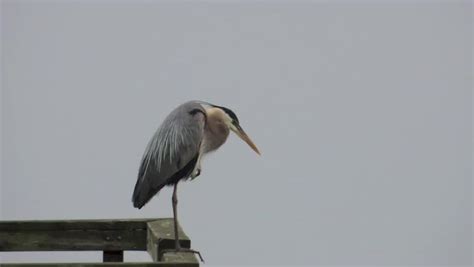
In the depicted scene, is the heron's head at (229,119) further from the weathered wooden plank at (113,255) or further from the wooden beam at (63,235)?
the weathered wooden plank at (113,255)

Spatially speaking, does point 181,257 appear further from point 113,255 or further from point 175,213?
point 113,255

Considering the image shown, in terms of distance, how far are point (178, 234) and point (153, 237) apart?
117 mm

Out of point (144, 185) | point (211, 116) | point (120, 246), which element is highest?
point (211, 116)

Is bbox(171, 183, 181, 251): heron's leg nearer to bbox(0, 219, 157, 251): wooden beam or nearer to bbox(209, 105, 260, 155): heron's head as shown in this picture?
bbox(0, 219, 157, 251): wooden beam

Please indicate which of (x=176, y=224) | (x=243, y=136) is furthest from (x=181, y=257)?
(x=243, y=136)

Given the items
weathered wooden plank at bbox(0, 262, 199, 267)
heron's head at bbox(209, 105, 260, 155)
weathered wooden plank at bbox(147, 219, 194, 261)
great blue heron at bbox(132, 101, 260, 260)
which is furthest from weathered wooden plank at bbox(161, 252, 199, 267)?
heron's head at bbox(209, 105, 260, 155)

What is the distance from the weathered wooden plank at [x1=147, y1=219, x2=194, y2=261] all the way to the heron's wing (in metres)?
0.15

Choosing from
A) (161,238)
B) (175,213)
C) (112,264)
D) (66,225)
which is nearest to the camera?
(112,264)

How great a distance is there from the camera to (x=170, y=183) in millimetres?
3531

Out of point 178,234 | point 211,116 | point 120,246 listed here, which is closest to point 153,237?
point 178,234

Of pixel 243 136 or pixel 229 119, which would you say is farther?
pixel 243 136

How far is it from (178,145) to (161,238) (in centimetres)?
54

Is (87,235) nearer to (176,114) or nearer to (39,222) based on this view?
(39,222)

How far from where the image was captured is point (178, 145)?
3.41 meters
